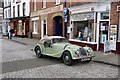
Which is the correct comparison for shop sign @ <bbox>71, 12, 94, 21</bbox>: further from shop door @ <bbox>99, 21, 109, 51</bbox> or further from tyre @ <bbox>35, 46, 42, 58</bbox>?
tyre @ <bbox>35, 46, 42, 58</bbox>

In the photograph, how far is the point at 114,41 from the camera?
1178cm

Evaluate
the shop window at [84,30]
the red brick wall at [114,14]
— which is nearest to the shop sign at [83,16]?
the shop window at [84,30]

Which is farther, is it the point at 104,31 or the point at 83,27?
the point at 83,27

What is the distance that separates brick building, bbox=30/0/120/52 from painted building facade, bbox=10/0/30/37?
23.7ft

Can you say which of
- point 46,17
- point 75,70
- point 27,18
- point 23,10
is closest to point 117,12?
point 75,70

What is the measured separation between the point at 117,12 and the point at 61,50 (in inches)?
189

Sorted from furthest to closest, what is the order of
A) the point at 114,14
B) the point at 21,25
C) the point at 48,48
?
1. the point at 21,25
2. the point at 114,14
3. the point at 48,48

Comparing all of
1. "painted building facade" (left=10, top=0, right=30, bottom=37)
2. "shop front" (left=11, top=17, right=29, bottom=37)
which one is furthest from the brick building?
"shop front" (left=11, top=17, right=29, bottom=37)

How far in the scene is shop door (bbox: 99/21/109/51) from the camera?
12663 mm

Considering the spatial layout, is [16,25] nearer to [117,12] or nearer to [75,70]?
[117,12]

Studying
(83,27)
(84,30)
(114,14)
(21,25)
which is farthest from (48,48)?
(21,25)

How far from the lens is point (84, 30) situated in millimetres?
14992

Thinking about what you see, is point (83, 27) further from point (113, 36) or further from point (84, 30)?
point (113, 36)

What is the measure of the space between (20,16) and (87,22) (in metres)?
19.0
